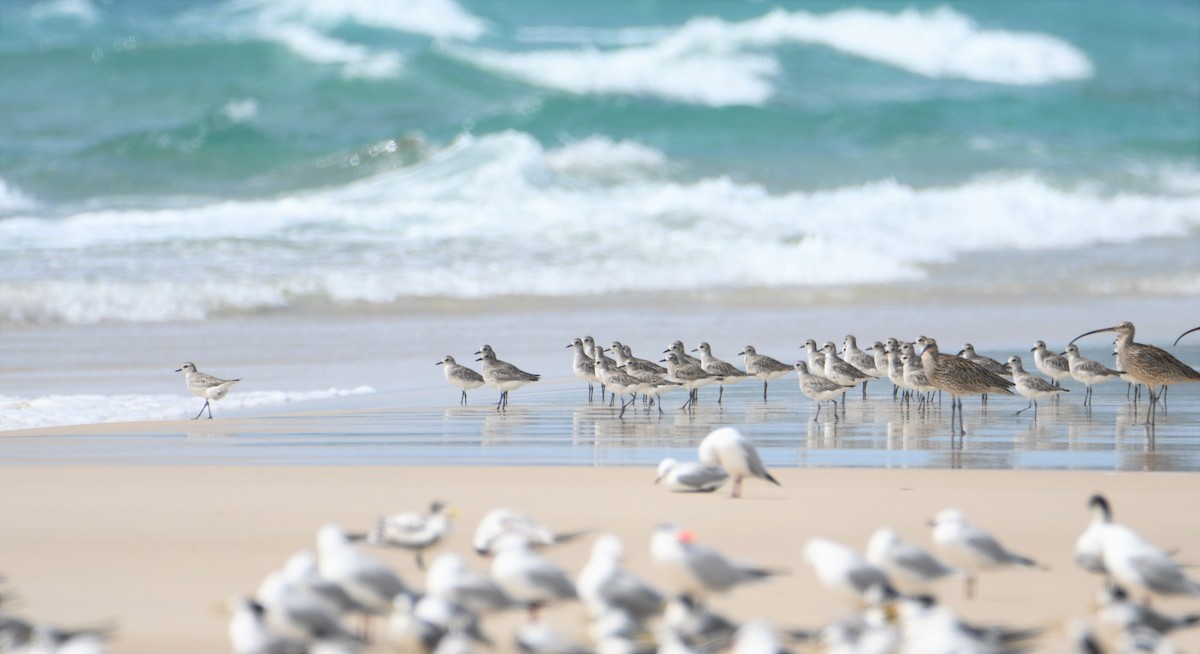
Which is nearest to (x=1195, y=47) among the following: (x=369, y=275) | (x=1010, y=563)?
Answer: (x=369, y=275)

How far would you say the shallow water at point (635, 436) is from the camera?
891 centimetres

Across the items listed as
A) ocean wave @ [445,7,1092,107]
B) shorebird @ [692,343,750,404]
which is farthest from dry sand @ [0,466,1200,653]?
ocean wave @ [445,7,1092,107]

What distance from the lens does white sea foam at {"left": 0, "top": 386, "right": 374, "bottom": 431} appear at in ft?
34.5

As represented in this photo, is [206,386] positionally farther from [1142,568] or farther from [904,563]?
[1142,568]

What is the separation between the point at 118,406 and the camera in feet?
36.5

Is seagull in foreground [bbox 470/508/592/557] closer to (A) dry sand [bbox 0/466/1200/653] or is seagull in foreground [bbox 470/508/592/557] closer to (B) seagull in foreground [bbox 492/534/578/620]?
(A) dry sand [bbox 0/466/1200/653]

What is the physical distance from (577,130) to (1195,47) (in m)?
19.8

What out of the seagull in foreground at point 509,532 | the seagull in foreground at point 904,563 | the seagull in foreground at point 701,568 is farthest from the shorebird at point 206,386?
the seagull in foreground at point 904,563

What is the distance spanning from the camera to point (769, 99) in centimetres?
3434

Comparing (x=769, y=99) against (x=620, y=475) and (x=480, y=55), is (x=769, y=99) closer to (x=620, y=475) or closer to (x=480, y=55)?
(x=480, y=55)

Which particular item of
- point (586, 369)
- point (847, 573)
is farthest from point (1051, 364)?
point (847, 573)

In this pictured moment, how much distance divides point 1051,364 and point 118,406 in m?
6.88

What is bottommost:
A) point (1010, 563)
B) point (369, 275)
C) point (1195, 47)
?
point (1010, 563)

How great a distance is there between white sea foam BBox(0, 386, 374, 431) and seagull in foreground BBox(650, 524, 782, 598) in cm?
624
